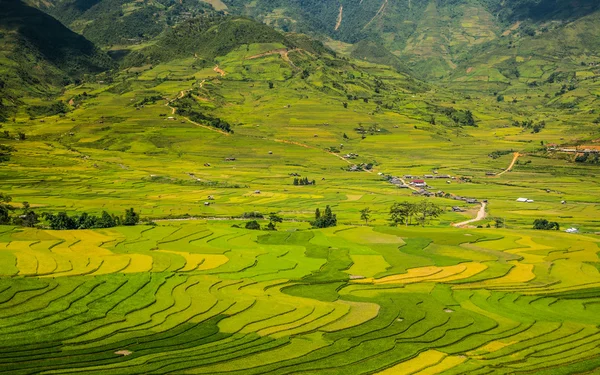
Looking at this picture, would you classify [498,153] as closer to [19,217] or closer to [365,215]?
[365,215]

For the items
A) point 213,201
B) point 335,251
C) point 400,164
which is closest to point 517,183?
point 400,164

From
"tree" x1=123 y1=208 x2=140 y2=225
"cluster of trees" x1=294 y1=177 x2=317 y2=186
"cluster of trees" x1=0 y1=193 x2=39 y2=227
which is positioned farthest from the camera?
"cluster of trees" x1=294 y1=177 x2=317 y2=186

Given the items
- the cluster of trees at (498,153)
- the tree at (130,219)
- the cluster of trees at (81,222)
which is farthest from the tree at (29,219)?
the cluster of trees at (498,153)

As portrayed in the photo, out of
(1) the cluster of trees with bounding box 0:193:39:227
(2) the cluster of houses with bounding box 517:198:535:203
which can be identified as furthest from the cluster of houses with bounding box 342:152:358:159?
(1) the cluster of trees with bounding box 0:193:39:227

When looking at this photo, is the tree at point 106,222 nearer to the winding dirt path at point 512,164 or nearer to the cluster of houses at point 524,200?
the cluster of houses at point 524,200

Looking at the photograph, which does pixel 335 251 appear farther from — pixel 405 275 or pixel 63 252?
pixel 63 252

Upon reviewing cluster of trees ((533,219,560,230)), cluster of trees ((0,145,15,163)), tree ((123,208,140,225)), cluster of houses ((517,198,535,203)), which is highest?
cluster of trees ((0,145,15,163))

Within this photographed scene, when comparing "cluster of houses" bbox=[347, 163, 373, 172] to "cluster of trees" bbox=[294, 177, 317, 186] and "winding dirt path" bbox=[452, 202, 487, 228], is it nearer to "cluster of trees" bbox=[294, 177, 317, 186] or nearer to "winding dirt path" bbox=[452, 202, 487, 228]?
"cluster of trees" bbox=[294, 177, 317, 186]

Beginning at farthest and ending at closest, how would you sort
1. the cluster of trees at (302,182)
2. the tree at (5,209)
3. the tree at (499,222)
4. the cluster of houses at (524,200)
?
the cluster of trees at (302,182) → the cluster of houses at (524,200) → the tree at (499,222) → the tree at (5,209)
